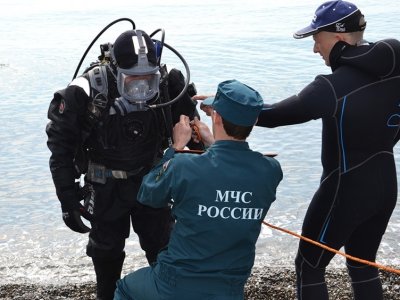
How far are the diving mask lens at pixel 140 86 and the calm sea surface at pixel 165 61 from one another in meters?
0.73

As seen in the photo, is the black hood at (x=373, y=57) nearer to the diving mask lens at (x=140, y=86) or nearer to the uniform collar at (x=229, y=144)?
the uniform collar at (x=229, y=144)

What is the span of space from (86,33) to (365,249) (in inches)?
770

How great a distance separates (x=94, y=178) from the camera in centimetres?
435

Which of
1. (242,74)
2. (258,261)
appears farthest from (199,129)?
(242,74)

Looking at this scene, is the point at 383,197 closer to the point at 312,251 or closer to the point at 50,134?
the point at 312,251

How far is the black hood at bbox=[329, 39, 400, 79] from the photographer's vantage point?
3.55m

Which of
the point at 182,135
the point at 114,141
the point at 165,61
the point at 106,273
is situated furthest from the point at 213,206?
the point at 165,61

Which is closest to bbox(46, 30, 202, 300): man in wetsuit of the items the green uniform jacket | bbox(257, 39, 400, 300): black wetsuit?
bbox(257, 39, 400, 300): black wetsuit

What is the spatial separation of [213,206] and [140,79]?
133cm

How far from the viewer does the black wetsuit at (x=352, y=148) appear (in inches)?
140

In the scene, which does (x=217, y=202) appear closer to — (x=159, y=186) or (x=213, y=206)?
(x=213, y=206)

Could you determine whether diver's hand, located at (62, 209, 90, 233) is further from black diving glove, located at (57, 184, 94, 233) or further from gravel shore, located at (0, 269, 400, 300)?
gravel shore, located at (0, 269, 400, 300)

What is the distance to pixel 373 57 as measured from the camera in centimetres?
354

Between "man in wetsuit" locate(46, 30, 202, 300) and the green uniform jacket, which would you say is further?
"man in wetsuit" locate(46, 30, 202, 300)
